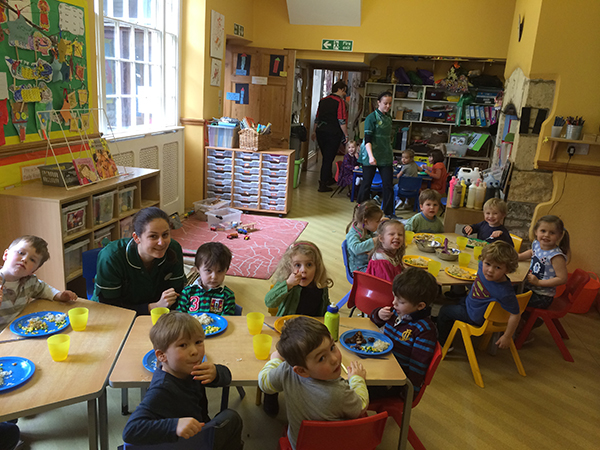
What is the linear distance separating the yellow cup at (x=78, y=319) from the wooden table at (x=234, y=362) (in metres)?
0.20

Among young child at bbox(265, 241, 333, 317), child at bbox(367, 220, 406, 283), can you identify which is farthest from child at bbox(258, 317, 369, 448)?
child at bbox(367, 220, 406, 283)

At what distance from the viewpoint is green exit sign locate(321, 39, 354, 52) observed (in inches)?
298

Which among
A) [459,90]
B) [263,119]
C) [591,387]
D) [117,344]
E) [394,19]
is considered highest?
[394,19]

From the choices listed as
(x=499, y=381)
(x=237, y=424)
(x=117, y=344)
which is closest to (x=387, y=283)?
(x=499, y=381)

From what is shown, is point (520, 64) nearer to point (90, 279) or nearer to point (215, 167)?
point (215, 167)

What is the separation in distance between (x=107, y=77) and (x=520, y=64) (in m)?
4.57

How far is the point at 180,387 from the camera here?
5.41 feet

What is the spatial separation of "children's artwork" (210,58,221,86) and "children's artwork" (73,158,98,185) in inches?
127

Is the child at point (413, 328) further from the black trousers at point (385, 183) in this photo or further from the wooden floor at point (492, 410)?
the black trousers at point (385, 183)

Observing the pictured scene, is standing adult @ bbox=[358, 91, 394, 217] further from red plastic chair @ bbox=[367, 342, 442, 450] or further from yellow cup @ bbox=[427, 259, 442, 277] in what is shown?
red plastic chair @ bbox=[367, 342, 442, 450]

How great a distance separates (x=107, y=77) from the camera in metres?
4.68

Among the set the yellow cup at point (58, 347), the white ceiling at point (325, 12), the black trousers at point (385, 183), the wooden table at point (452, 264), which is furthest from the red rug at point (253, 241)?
the white ceiling at point (325, 12)

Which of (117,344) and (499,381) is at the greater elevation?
(117,344)

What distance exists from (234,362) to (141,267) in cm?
94
